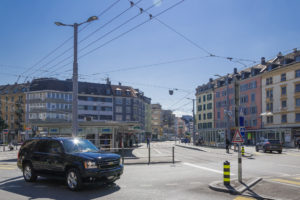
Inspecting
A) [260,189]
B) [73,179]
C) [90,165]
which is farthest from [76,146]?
[260,189]

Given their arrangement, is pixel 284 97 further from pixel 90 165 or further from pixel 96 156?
pixel 90 165

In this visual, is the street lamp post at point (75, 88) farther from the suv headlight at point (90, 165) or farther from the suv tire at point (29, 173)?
the suv headlight at point (90, 165)

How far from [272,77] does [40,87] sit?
2170 inches

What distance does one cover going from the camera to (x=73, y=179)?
31.5 ft

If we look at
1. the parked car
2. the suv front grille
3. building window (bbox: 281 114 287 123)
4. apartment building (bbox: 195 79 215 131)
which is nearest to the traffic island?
the suv front grille

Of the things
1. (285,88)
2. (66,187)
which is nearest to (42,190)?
(66,187)

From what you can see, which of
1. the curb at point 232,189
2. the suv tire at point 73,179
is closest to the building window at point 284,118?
the curb at point 232,189

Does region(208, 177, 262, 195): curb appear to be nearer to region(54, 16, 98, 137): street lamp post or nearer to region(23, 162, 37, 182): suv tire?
region(23, 162, 37, 182): suv tire

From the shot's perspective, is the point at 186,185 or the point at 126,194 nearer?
the point at 126,194

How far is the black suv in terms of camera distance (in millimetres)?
9436

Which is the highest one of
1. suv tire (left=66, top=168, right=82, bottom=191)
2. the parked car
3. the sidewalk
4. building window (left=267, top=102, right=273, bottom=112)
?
building window (left=267, top=102, right=273, bottom=112)

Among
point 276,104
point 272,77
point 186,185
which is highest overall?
point 272,77

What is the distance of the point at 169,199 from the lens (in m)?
8.30

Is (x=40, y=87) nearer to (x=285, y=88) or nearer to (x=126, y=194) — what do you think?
(x=285, y=88)
